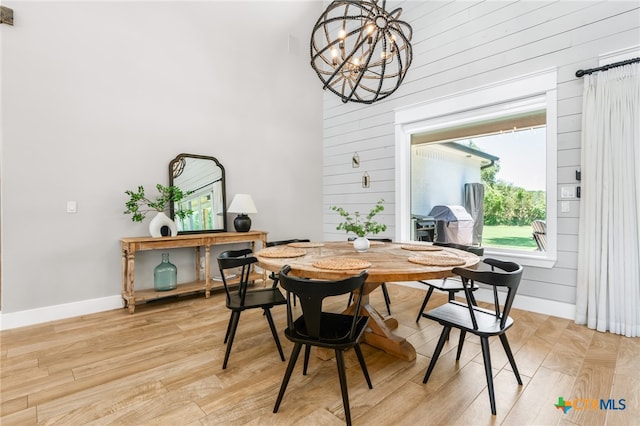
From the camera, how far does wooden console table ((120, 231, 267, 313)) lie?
3.35 meters

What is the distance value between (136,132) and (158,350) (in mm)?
2572

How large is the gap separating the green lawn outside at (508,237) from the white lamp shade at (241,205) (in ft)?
10.2

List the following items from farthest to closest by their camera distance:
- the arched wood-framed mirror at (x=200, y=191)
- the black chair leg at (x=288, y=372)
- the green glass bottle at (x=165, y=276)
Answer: the arched wood-framed mirror at (x=200, y=191), the green glass bottle at (x=165, y=276), the black chair leg at (x=288, y=372)

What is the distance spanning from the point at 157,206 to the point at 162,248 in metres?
0.50

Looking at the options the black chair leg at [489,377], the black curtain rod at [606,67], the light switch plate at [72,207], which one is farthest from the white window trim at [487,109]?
the light switch plate at [72,207]

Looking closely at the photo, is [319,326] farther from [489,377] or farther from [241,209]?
[241,209]

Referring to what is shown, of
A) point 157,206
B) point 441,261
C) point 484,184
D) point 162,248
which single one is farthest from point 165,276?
point 484,184

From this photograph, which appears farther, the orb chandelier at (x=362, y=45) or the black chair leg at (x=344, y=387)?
the orb chandelier at (x=362, y=45)

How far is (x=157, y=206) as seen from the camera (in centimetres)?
364

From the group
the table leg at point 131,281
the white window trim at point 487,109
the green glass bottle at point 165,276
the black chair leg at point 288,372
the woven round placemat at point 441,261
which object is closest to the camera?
the black chair leg at point 288,372

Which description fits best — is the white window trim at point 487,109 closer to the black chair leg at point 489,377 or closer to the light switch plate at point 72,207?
the black chair leg at point 489,377

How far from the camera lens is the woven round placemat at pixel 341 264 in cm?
194

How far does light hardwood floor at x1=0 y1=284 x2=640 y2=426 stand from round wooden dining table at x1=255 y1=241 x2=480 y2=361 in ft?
0.43

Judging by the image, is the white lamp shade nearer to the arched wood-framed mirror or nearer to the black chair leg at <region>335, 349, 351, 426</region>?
the arched wood-framed mirror
